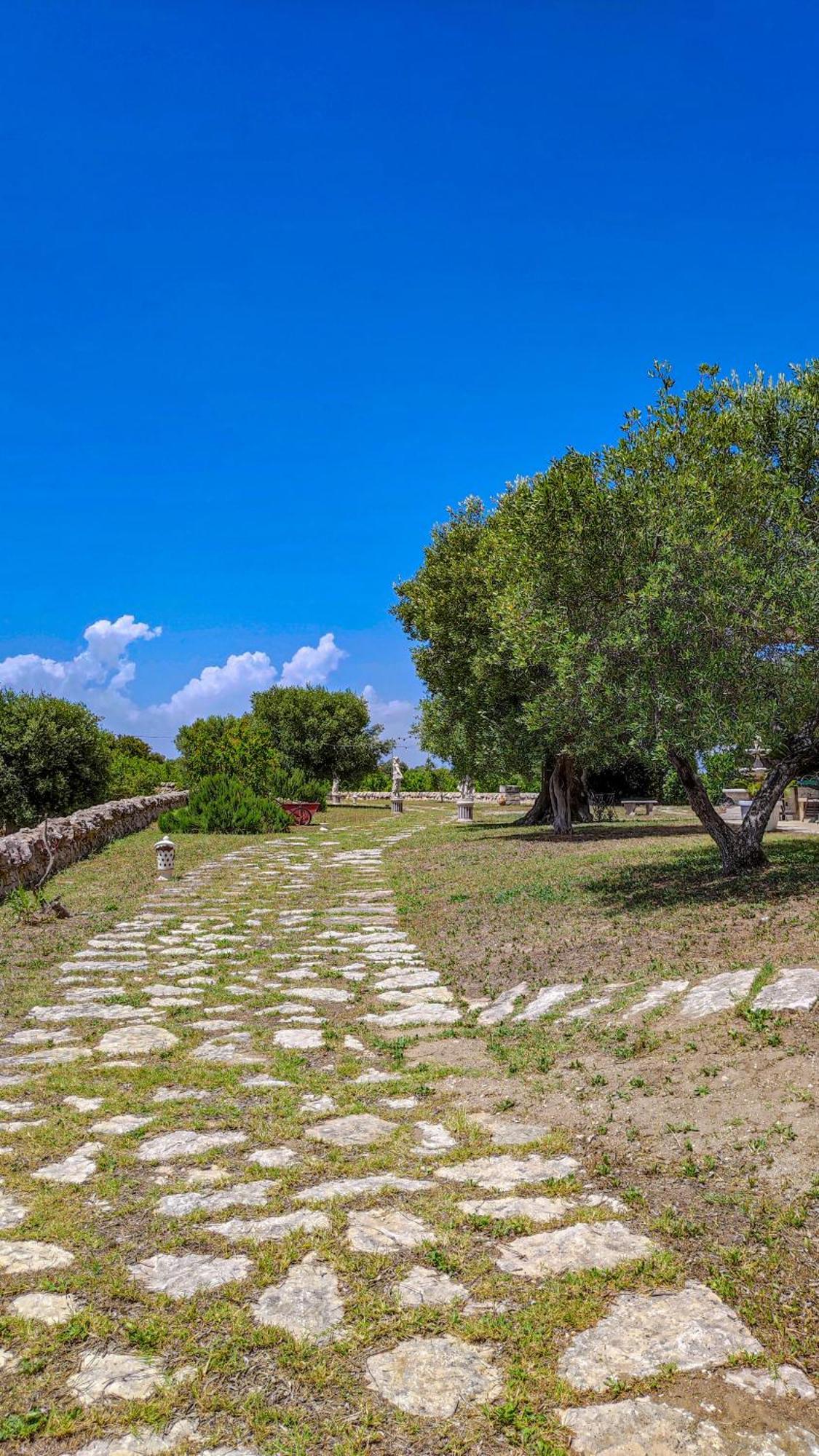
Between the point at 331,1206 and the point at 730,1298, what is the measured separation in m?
1.54

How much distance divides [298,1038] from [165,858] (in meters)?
9.07

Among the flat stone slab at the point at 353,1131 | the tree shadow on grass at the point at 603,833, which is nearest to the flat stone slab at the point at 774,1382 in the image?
the flat stone slab at the point at 353,1131

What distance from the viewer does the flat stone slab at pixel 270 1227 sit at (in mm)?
3293

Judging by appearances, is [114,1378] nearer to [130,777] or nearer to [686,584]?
[686,584]

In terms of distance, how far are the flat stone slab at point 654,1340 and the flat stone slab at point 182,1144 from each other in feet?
6.90

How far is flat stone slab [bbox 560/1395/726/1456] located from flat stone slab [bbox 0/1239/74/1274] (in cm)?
188

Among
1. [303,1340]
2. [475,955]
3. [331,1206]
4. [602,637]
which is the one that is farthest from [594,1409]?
[602,637]

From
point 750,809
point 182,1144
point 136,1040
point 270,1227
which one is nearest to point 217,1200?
point 270,1227

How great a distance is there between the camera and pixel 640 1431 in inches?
90.8

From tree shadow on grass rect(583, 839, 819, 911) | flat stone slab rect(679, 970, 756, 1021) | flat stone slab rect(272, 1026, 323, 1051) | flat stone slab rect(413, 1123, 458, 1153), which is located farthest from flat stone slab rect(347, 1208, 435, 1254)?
tree shadow on grass rect(583, 839, 819, 911)

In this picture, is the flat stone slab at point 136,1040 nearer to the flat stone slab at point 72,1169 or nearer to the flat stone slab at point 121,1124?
the flat stone slab at point 121,1124

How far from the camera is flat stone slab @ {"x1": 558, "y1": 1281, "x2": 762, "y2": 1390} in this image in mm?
2523

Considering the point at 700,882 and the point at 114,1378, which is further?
the point at 700,882

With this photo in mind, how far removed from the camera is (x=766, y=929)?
23.2 ft
